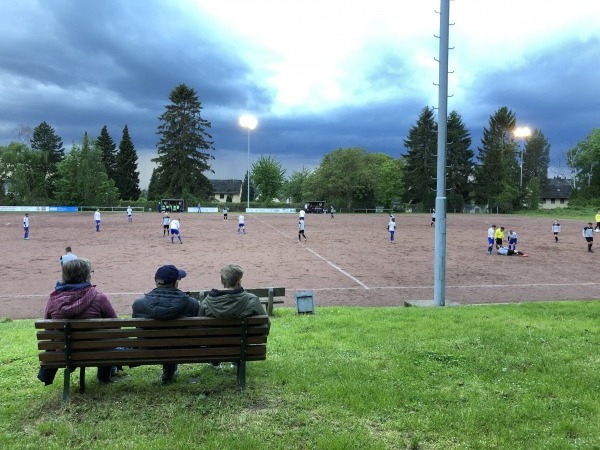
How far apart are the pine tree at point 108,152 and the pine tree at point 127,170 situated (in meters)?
1.00

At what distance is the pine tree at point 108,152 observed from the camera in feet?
321

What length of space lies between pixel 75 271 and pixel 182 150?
8717cm

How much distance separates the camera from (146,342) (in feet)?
14.8

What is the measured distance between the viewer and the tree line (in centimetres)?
8319

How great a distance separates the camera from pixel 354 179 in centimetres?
9188

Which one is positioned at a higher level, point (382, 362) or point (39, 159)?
point (39, 159)

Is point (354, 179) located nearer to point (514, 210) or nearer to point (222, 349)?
point (514, 210)

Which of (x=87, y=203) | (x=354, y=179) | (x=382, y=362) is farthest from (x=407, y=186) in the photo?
(x=382, y=362)

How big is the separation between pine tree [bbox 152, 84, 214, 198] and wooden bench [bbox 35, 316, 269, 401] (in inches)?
3352

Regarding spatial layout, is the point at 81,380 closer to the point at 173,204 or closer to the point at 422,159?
the point at 173,204

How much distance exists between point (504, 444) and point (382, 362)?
2071 mm

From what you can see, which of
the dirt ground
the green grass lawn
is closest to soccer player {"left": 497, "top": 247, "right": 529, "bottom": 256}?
the dirt ground

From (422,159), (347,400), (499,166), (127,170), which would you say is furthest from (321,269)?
(127,170)

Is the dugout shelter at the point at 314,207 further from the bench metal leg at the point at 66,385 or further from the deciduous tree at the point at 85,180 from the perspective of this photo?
the bench metal leg at the point at 66,385
